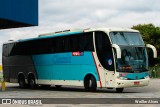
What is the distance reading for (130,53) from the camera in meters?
22.0

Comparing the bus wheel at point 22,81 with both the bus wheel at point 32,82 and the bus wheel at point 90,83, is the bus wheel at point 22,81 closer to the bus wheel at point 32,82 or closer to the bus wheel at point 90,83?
the bus wheel at point 32,82

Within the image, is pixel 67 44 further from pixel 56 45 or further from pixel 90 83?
pixel 90 83

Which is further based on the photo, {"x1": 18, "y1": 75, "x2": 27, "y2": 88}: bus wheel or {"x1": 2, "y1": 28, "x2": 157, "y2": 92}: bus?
{"x1": 18, "y1": 75, "x2": 27, "y2": 88}: bus wheel

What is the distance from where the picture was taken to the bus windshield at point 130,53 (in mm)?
21734

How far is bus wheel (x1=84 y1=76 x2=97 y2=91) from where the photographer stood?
2302 cm

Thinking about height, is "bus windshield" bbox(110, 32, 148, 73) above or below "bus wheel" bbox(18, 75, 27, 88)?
above

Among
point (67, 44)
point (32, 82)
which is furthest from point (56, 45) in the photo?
point (32, 82)

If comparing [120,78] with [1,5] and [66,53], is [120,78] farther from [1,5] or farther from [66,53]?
[1,5]

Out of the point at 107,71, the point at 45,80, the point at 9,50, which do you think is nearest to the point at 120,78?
the point at 107,71

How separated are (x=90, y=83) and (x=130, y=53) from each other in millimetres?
2863

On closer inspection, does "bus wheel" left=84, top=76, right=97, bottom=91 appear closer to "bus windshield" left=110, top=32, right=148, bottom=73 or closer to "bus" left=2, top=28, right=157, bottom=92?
"bus" left=2, top=28, right=157, bottom=92

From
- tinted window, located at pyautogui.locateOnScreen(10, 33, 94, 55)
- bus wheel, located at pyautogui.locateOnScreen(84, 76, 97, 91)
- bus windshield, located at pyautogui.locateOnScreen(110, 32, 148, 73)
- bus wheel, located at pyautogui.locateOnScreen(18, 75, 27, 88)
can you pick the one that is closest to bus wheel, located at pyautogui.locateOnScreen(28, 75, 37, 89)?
bus wheel, located at pyautogui.locateOnScreen(18, 75, 27, 88)

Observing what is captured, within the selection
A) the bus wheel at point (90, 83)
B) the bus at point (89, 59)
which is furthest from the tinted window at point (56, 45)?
the bus wheel at point (90, 83)

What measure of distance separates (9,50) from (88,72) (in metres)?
9.99
